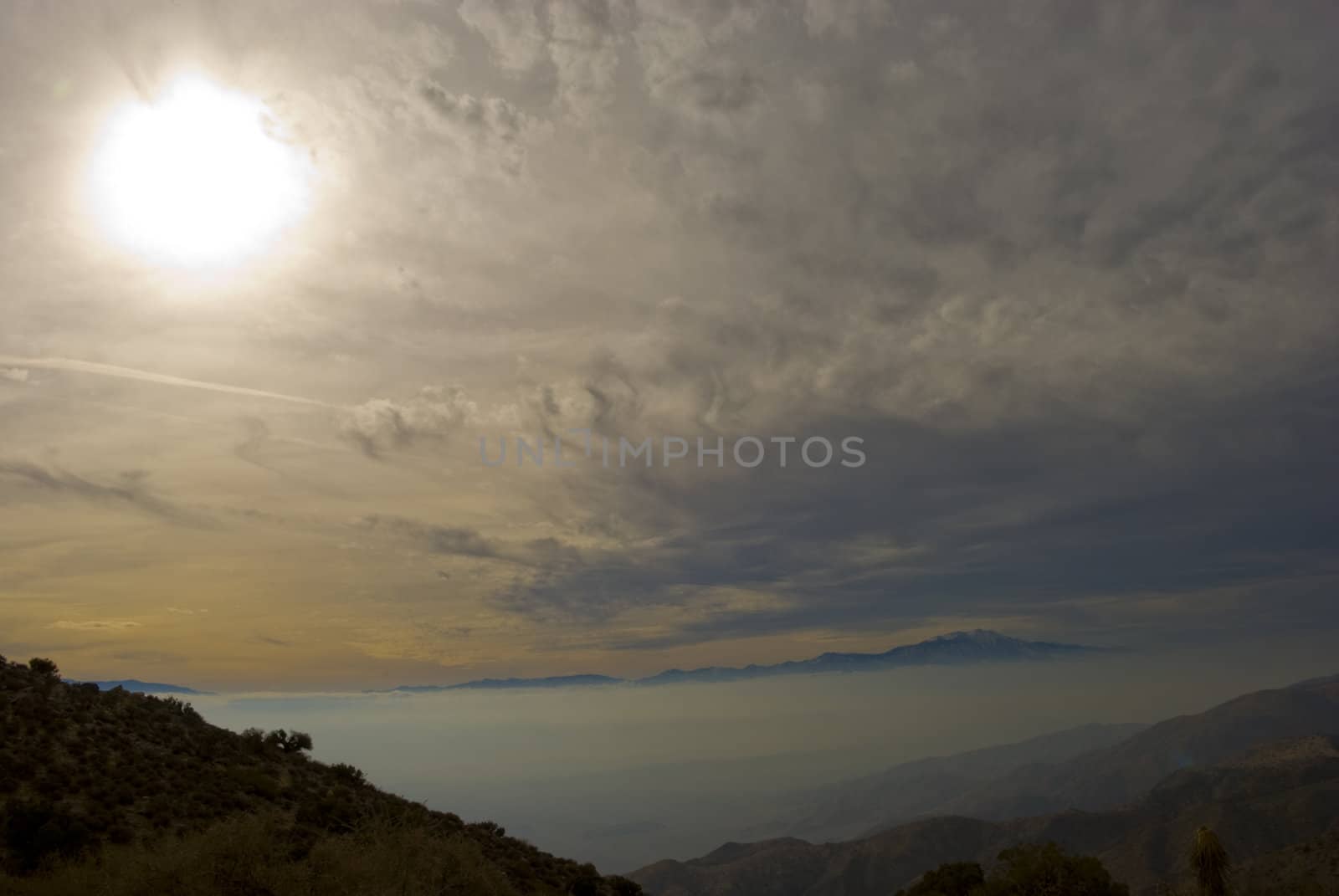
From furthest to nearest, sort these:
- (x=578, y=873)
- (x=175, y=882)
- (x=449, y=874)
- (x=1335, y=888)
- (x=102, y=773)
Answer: (x=1335, y=888) < (x=578, y=873) < (x=102, y=773) < (x=449, y=874) < (x=175, y=882)

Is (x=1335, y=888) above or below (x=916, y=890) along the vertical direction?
below

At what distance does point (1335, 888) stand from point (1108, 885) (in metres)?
73.3

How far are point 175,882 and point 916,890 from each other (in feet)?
212

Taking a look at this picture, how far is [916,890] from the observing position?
6438cm

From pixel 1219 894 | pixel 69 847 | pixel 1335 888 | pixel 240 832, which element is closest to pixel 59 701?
pixel 69 847

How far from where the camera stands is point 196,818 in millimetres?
31062

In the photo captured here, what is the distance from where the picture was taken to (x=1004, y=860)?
57.2 meters

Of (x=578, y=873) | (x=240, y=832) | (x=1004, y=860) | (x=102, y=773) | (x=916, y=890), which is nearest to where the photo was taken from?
(x=240, y=832)

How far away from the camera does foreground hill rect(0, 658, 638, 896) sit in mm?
→ 20109

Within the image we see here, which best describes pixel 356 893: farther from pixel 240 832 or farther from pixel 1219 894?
pixel 1219 894

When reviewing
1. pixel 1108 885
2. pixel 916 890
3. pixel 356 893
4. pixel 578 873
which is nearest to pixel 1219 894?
pixel 1108 885

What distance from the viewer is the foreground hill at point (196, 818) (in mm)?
20109

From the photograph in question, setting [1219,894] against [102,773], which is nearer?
[102,773]

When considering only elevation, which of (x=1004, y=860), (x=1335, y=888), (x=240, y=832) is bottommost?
(x=1335, y=888)
